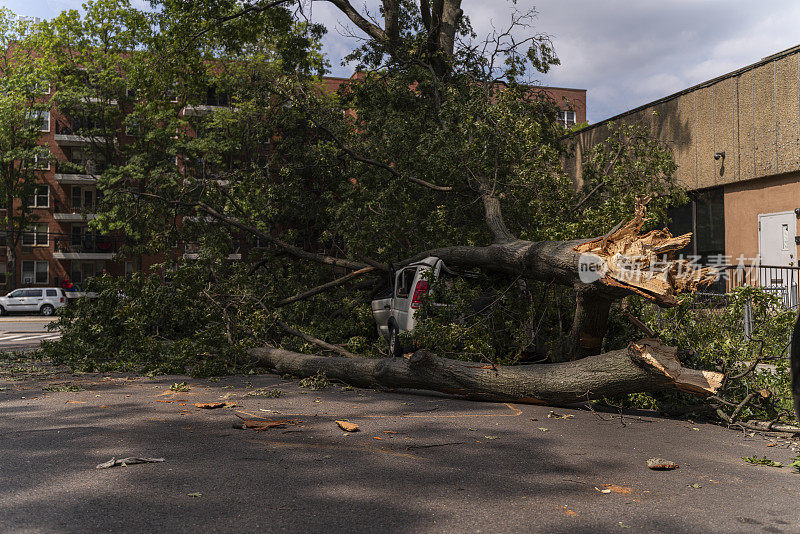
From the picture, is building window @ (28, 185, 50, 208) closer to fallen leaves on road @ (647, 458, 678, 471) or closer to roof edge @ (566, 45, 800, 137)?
roof edge @ (566, 45, 800, 137)

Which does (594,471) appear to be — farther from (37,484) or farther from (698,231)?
(698,231)

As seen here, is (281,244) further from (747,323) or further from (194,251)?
(747,323)

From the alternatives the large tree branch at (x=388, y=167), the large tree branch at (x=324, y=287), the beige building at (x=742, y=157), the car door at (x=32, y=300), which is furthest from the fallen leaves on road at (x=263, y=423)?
the car door at (x=32, y=300)

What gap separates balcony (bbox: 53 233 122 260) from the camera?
4481cm

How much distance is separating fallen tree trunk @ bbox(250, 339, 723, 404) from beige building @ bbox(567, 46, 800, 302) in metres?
Answer: 8.82

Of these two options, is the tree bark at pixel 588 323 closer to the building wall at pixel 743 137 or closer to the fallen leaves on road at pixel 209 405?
the fallen leaves on road at pixel 209 405

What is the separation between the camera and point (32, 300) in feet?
114

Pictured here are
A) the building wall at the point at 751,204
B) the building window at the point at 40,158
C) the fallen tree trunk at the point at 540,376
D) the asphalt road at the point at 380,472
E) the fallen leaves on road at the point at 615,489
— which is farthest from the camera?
the building window at the point at 40,158

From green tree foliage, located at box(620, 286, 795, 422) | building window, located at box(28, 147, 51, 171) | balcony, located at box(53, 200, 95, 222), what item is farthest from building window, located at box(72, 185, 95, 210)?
green tree foliage, located at box(620, 286, 795, 422)

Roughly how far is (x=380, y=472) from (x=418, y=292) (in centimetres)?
554

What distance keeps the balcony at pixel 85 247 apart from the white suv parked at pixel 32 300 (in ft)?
34.2

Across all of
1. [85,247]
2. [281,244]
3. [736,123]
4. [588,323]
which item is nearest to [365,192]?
[281,244]

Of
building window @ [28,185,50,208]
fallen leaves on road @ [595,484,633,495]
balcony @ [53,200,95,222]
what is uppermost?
building window @ [28,185,50,208]

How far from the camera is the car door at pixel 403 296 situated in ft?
31.1
